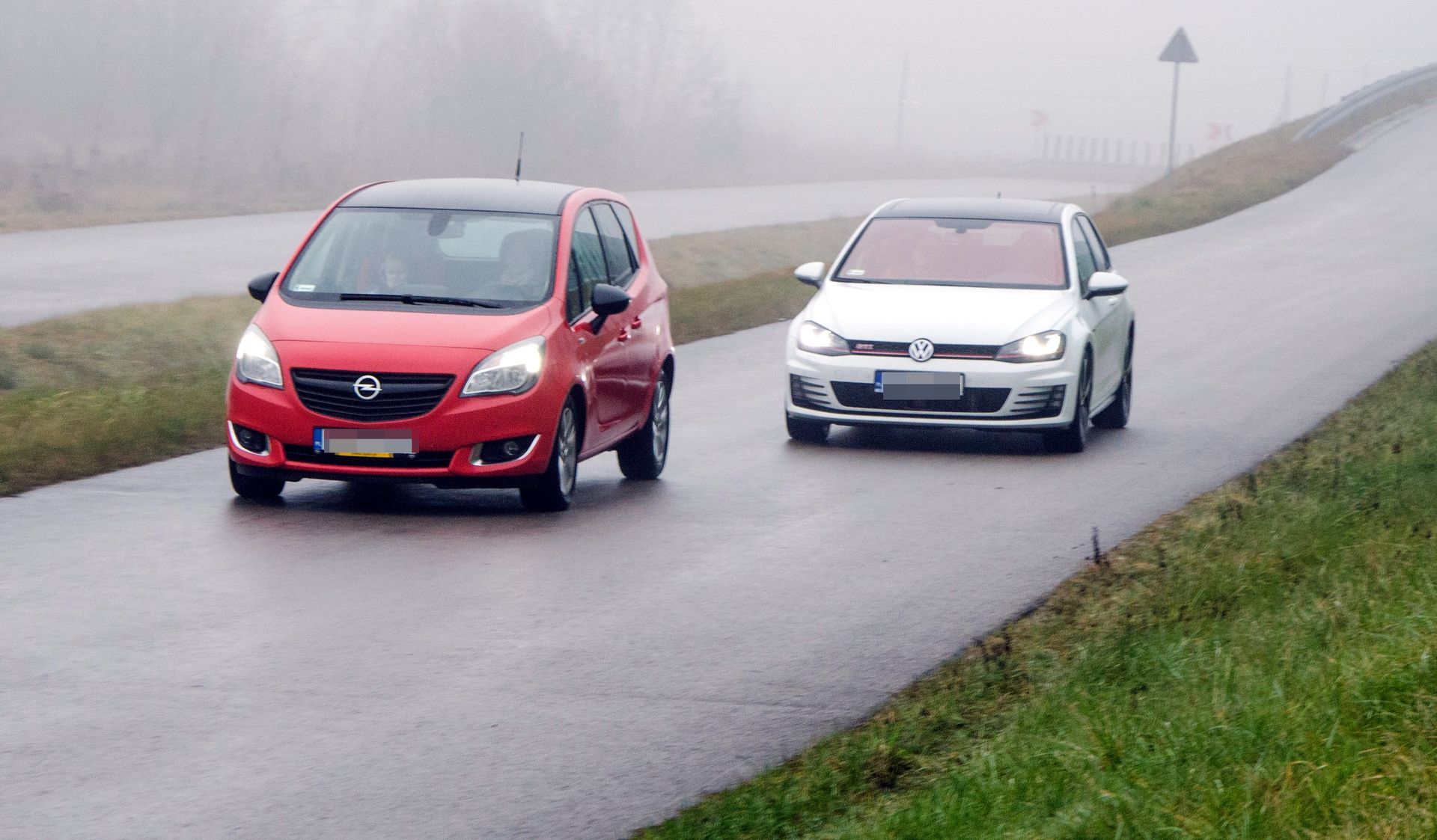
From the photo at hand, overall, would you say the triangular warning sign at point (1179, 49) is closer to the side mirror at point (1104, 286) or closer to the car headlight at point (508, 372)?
the side mirror at point (1104, 286)

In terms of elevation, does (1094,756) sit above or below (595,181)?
above

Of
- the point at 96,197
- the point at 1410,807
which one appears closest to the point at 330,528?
the point at 1410,807

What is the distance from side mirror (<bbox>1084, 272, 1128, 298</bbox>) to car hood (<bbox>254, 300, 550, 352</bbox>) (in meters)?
4.81

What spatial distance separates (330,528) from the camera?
32.6 feet

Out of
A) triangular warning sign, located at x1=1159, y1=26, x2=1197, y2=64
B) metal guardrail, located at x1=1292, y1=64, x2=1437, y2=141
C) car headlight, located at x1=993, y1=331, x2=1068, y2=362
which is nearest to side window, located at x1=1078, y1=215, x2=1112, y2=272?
car headlight, located at x1=993, y1=331, x2=1068, y2=362

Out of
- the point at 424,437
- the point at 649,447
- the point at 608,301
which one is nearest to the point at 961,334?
the point at 649,447

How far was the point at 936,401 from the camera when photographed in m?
13.3

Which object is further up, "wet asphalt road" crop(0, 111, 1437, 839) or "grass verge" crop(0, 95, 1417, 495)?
"wet asphalt road" crop(0, 111, 1437, 839)

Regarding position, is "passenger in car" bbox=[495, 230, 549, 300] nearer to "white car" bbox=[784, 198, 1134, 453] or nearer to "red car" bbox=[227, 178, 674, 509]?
"red car" bbox=[227, 178, 674, 509]

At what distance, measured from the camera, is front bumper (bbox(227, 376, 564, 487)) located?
33.1ft

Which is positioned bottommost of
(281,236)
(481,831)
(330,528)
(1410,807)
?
(281,236)

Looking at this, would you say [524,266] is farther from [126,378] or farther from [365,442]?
[126,378]

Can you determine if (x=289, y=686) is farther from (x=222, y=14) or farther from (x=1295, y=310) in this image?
(x=222, y=14)

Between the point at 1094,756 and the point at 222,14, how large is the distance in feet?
154
